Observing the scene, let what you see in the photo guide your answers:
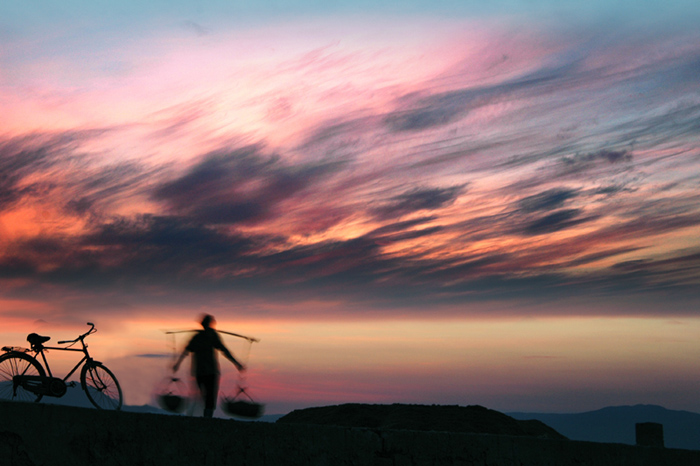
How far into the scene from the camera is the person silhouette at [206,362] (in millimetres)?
8836

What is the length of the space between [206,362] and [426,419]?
24.9 meters

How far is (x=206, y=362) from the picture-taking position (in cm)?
884

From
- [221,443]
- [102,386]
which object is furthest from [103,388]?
[221,443]

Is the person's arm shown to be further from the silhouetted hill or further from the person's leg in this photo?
the silhouetted hill

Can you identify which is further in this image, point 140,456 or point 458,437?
point 458,437

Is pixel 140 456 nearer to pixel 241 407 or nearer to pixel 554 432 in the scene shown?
pixel 241 407

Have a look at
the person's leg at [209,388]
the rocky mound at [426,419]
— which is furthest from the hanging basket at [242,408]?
the rocky mound at [426,419]

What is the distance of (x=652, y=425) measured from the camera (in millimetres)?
10766

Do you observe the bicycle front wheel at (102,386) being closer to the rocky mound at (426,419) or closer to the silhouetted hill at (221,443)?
the silhouetted hill at (221,443)

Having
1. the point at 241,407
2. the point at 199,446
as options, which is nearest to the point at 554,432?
the point at 241,407

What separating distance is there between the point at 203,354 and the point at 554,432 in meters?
31.0

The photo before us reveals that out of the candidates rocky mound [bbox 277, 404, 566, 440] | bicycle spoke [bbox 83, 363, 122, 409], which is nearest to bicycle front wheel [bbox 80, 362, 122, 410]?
bicycle spoke [bbox 83, 363, 122, 409]

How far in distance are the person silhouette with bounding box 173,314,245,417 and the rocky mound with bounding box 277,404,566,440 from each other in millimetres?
22403

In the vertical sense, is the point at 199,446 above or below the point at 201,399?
below
